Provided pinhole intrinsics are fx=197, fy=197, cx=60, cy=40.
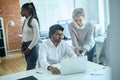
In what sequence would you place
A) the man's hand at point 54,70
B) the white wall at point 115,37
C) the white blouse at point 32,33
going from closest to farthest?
the white wall at point 115,37 → the man's hand at point 54,70 → the white blouse at point 32,33

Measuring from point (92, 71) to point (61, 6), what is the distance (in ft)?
12.0

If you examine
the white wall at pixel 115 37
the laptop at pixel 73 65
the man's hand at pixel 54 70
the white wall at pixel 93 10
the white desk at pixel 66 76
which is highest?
the white wall at pixel 93 10

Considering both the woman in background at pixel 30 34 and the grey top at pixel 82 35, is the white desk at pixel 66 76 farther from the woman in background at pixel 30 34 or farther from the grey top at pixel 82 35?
the grey top at pixel 82 35

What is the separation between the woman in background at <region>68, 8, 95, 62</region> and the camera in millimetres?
2682

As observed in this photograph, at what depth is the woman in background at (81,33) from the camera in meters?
2.68

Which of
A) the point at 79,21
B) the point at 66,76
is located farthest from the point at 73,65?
the point at 79,21

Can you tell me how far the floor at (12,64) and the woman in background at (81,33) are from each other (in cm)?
195

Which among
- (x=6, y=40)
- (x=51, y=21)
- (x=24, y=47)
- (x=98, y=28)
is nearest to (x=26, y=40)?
(x=24, y=47)

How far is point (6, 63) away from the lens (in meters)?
4.86

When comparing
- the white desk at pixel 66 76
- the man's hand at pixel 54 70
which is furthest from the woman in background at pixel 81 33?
the man's hand at pixel 54 70

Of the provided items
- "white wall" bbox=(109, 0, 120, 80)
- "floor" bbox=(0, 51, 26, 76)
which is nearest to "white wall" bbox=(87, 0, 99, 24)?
"floor" bbox=(0, 51, 26, 76)

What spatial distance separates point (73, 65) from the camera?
71.2 inches

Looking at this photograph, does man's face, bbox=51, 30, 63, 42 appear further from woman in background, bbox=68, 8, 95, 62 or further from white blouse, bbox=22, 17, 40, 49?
woman in background, bbox=68, 8, 95, 62

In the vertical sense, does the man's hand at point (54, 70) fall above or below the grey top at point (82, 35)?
below
